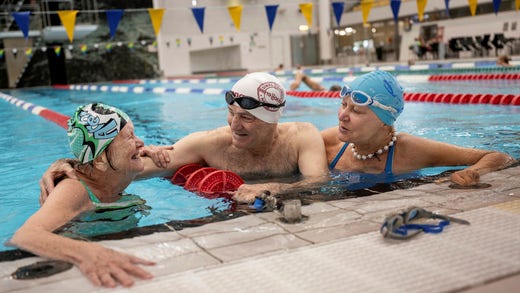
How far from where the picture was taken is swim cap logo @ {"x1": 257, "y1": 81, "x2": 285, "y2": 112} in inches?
143

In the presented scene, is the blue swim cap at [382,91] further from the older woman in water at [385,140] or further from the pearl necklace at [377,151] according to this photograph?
the pearl necklace at [377,151]

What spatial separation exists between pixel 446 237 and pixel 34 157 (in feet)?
17.7

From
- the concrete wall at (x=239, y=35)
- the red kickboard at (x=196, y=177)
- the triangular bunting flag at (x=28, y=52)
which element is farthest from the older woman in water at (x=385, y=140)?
the triangular bunting flag at (x=28, y=52)

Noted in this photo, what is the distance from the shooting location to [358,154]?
12.7 ft

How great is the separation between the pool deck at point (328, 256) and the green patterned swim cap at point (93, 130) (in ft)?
2.63

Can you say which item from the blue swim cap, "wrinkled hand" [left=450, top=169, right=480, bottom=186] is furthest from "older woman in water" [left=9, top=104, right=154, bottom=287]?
"wrinkled hand" [left=450, top=169, right=480, bottom=186]

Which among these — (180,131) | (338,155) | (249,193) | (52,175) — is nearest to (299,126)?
(338,155)

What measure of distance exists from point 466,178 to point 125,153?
6.16ft

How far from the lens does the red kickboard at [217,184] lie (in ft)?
11.6

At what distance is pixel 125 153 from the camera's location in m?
3.02

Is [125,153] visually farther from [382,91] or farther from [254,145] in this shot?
[382,91]

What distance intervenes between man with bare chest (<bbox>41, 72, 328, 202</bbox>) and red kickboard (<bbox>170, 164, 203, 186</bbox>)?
0.16ft

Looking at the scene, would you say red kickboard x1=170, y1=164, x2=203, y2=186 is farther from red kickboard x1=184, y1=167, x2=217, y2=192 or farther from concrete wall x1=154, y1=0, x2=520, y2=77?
→ concrete wall x1=154, y1=0, x2=520, y2=77

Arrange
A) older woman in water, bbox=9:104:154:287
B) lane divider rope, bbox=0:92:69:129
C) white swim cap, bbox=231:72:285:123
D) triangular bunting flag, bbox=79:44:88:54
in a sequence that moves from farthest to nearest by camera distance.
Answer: triangular bunting flag, bbox=79:44:88:54, lane divider rope, bbox=0:92:69:129, white swim cap, bbox=231:72:285:123, older woman in water, bbox=9:104:154:287
